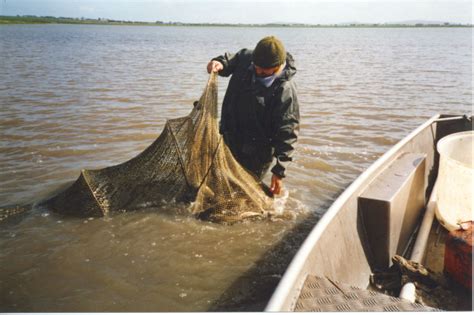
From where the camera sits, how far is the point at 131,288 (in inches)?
129

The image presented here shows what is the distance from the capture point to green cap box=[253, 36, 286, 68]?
3.48 m

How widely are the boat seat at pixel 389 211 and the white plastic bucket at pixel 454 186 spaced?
0.91 feet

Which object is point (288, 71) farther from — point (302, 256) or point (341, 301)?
point (341, 301)

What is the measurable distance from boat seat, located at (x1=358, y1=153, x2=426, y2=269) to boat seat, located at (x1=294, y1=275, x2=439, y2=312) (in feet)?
Result: 3.60

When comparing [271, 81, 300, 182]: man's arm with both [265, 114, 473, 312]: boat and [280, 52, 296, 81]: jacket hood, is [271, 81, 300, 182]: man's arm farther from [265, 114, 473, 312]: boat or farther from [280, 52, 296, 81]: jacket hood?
[265, 114, 473, 312]: boat

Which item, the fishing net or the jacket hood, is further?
the fishing net

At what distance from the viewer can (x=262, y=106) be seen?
3898mm

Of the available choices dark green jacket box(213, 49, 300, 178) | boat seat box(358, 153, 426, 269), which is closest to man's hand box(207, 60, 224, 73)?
dark green jacket box(213, 49, 300, 178)

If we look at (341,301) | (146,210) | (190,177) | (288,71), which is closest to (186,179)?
(190,177)

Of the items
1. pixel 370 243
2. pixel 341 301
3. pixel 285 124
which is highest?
pixel 285 124

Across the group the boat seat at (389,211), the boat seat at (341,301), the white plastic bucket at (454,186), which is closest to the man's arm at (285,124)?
the boat seat at (389,211)

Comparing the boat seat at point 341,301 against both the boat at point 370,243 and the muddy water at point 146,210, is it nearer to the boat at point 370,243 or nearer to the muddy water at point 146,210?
the boat at point 370,243

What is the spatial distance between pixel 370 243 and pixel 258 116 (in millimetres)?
1710

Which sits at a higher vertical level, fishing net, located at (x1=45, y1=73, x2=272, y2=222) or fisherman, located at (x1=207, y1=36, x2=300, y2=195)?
fisherman, located at (x1=207, y1=36, x2=300, y2=195)
